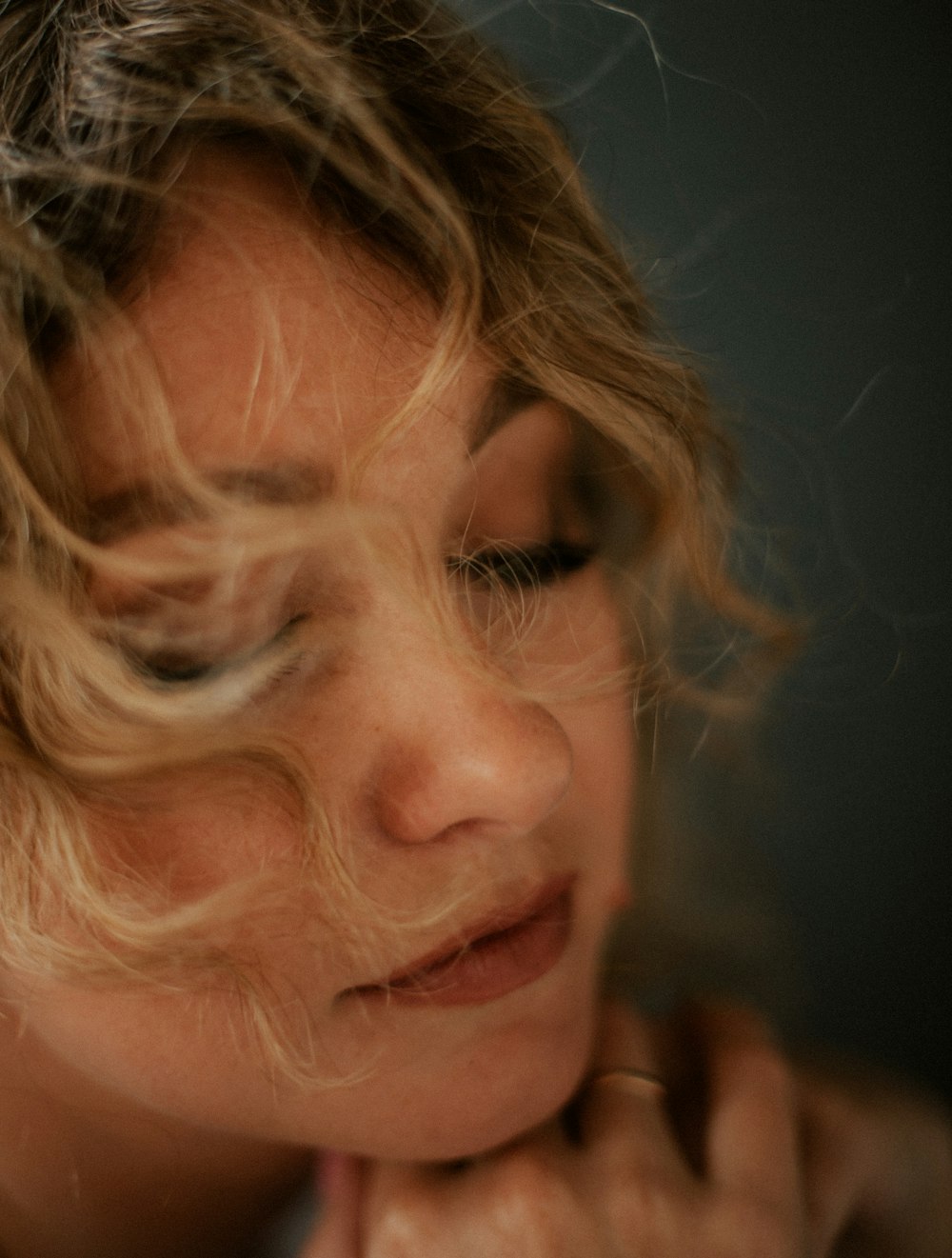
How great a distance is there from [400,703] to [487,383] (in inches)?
4.9

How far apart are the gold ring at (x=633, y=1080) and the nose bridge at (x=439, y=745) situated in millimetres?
122

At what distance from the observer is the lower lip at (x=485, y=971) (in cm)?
40

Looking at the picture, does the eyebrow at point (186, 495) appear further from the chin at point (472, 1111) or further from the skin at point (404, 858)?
the chin at point (472, 1111)

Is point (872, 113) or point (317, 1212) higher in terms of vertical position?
point (872, 113)

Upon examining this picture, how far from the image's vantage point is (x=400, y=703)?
38 centimetres

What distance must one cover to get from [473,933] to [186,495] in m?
0.19

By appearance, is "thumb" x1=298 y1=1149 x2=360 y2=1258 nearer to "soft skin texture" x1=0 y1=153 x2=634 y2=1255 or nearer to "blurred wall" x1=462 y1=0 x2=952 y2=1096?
"soft skin texture" x1=0 y1=153 x2=634 y2=1255

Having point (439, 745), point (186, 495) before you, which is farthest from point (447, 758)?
point (186, 495)

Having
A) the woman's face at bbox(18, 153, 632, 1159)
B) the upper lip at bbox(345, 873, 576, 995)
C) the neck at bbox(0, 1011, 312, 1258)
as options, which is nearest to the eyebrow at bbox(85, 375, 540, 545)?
the woman's face at bbox(18, 153, 632, 1159)

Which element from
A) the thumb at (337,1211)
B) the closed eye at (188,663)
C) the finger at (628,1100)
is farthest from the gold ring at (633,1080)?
the closed eye at (188,663)

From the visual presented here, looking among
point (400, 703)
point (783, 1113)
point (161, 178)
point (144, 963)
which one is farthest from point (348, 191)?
point (783, 1113)

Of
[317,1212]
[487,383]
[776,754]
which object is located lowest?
[317,1212]

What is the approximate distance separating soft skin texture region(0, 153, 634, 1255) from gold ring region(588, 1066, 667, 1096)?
0.01 metres

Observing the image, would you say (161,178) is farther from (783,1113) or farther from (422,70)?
(783,1113)
